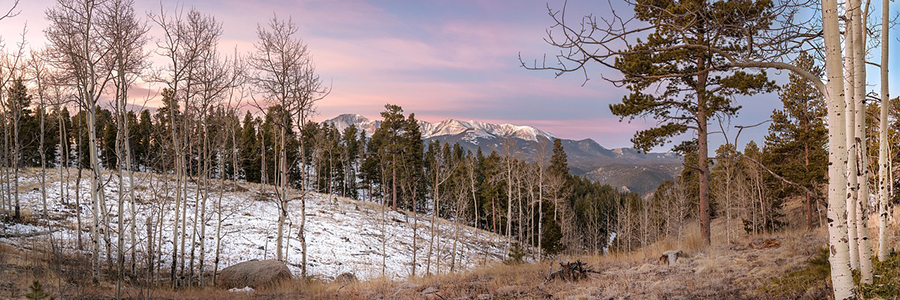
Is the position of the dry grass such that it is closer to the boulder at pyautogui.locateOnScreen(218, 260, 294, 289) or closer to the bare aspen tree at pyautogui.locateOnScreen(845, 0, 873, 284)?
the boulder at pyautogui.locateOnScreen(218, 260, 294, 289)

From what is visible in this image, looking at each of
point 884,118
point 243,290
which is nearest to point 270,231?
point 243,290

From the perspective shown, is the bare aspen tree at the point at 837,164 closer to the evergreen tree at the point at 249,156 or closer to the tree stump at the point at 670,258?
the tree stump at the point at 670,258

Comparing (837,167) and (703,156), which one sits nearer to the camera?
(837,167)

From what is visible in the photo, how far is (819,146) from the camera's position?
2552cm

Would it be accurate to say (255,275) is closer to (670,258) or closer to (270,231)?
(670,258)

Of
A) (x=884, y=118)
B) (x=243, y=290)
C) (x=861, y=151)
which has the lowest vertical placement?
(x=243, y=290)

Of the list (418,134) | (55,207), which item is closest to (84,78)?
(55,207)

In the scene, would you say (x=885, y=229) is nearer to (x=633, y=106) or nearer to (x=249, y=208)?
(x=633, y=106)

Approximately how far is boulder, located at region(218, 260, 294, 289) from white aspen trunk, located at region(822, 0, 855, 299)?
13831mm

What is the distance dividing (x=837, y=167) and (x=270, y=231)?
94.4ft

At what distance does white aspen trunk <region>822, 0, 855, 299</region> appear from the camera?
3.81 meters

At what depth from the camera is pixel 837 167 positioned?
382cm

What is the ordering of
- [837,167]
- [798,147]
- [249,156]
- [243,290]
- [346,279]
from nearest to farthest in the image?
1. [837,167]
2. [243,290]
3. [346,279]
4. [798,147]
5. [249,156]

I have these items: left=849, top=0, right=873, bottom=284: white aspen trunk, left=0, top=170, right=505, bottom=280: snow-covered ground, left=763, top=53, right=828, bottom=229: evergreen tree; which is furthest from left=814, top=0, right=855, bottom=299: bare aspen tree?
left=763, top=53, right=828, bottom=229: evergreen tree
